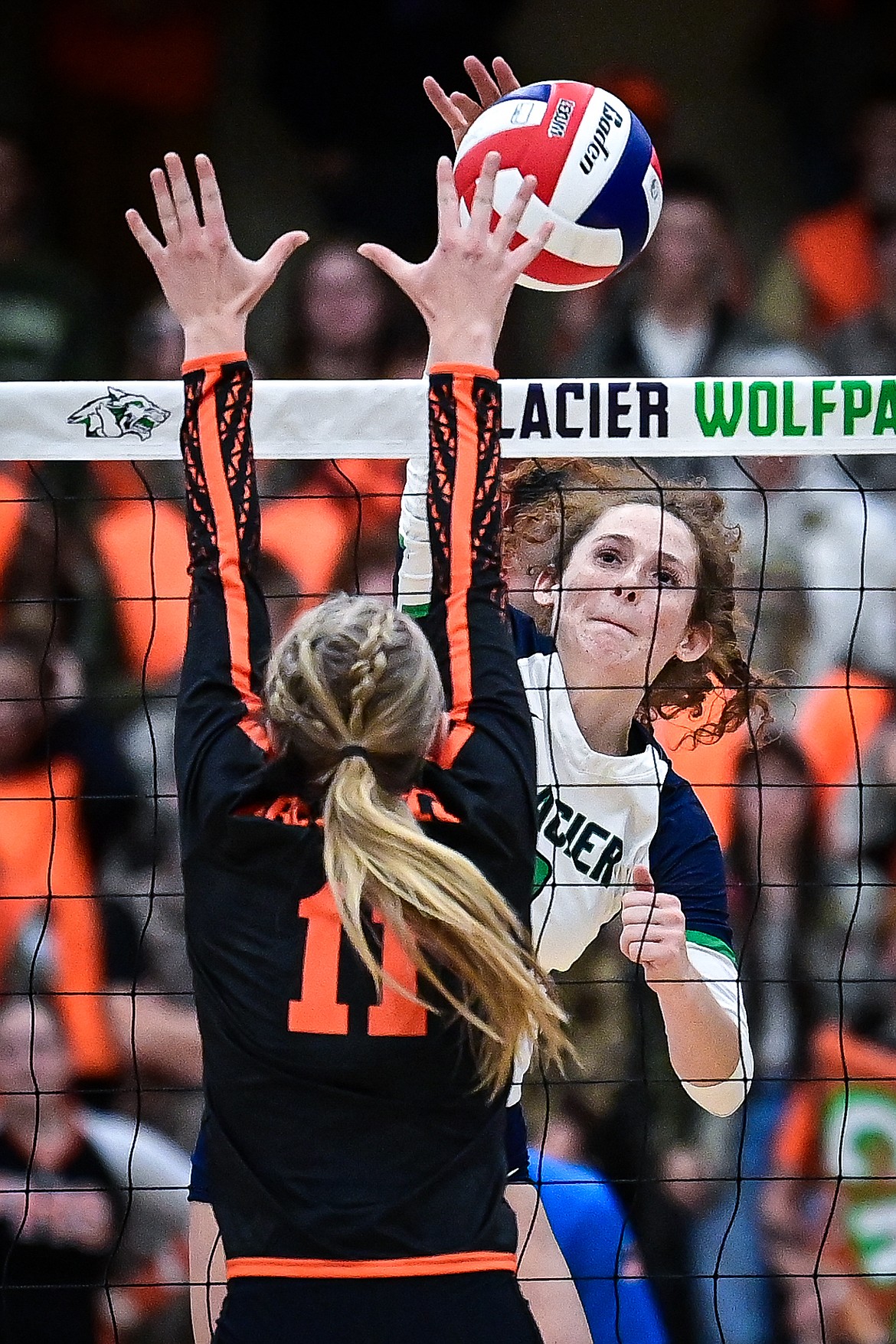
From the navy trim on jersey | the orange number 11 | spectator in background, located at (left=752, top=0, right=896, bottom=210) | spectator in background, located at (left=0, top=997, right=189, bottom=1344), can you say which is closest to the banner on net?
the navy trim on jersey

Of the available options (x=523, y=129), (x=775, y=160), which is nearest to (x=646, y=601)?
(x=523, y=129)

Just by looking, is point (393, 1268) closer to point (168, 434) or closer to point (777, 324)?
point (168, 434)

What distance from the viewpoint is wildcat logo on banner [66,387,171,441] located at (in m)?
2.87

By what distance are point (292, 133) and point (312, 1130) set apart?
480 cm

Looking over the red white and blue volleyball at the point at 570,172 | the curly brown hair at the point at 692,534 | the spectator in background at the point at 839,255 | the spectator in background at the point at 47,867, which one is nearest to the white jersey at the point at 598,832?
the curly brown hair at the point at 692,534

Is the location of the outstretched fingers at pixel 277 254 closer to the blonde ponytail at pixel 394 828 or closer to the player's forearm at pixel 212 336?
the player's forearm at pixel 212 336

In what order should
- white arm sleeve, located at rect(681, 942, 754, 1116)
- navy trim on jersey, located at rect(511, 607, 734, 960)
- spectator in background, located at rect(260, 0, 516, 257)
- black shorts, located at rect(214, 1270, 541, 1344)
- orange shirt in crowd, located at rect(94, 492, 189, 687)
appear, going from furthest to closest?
spectator in background, located at rect(260, 0, 516, 257), orange shirt in crowd, located at rect(94, 492, 189, 687), navy trim on jersey, located at rect(511, 607, 734, 960), white arm sleeve, located at rect(681, 942, 754, 1116), black shorts, located at rect(214, 1270, 541, 1344)

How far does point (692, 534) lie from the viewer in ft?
11.3

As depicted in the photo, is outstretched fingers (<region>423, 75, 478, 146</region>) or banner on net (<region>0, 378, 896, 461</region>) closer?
banner on net (<region>0, 378, 896, 461</region>)

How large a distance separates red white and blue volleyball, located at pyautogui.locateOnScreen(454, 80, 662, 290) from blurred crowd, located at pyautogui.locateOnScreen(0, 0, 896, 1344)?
0.85 m

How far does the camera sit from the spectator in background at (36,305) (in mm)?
5523

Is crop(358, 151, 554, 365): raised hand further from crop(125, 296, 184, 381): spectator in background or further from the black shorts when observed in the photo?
crop(125, 296, 184, 381): spectator in background

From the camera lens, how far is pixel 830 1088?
14.7 feet

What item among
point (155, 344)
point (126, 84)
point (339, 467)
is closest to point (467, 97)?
point (339, 467)
